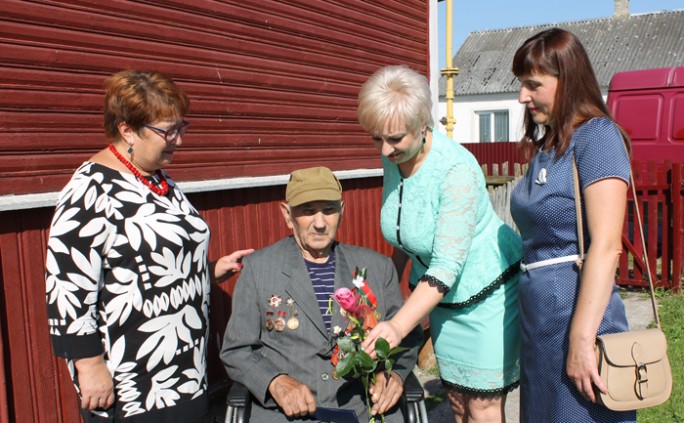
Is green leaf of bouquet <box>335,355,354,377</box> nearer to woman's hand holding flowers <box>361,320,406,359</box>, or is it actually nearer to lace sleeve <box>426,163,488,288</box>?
woman's hand holding flowers <box>361,320,406,359</box>

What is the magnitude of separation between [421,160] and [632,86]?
870cm

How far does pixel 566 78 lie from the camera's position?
210 centimetres

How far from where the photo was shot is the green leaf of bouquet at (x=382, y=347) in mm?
2098

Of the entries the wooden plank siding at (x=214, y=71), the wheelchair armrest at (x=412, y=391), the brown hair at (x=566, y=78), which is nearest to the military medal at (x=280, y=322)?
the wheelchair armrest at (x=412, y=391)

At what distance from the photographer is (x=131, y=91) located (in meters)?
2.31

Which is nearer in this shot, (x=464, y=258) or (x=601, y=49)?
(x=464, y=258)

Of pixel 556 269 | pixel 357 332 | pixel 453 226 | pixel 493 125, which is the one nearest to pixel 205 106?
pixel 453 226

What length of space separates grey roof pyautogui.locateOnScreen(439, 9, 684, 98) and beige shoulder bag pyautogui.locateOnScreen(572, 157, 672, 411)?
73.5ft

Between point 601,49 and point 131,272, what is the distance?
26054 mm

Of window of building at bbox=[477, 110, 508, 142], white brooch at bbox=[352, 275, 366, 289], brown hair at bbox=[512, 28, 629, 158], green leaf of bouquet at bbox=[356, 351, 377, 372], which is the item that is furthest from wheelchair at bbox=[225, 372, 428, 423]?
window of building at bbox=[477, 110, 508, 142]

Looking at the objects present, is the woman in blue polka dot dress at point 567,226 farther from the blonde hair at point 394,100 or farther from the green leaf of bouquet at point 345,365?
the green leaf of bouquet at point 345,365

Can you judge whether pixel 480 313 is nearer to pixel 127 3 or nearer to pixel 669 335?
pixel 127 3

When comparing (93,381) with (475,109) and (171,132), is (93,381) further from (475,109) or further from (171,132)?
(475,109)

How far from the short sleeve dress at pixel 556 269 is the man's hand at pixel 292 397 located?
33.7 inches
